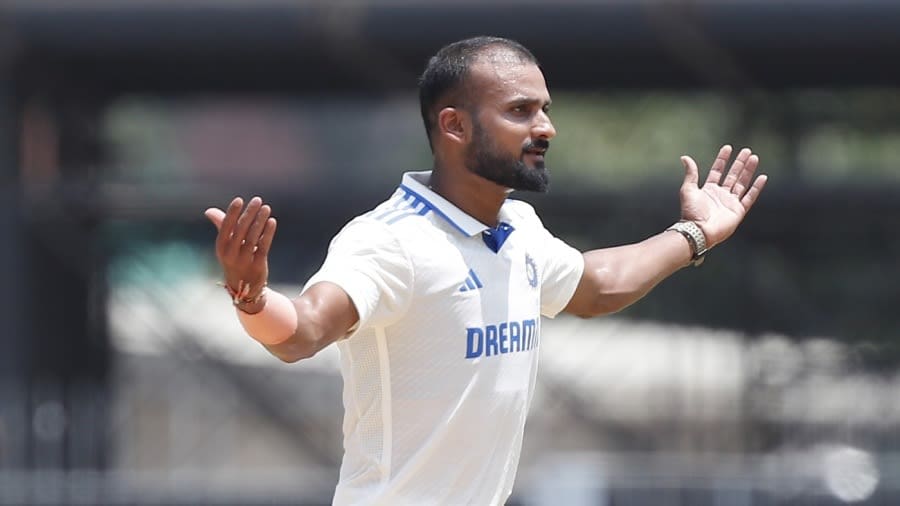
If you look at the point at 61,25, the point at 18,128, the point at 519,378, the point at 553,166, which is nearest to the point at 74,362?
the point at 18,128

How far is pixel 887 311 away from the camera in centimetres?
1338

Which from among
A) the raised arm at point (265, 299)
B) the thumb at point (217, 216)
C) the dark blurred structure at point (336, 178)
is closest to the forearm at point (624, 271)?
the raised arm at point (265, 299)

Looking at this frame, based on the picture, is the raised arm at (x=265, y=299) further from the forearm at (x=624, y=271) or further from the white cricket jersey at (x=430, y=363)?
the forearm at (x=624, y=271)

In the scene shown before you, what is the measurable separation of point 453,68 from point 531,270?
1.77 feet

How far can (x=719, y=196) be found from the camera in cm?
488

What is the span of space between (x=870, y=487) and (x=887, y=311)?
4.25 meters

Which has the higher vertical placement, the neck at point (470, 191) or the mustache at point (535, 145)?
the mustache at point (535, 145)

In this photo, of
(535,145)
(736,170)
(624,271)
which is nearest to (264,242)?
(535,145)

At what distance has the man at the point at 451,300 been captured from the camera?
4.06 m

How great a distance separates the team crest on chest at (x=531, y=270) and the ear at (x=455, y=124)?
0.35 meters

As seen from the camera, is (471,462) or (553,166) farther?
(553,166)

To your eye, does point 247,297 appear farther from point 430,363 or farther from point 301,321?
point 430,363

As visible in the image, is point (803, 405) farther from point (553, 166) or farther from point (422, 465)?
point (422, 465)

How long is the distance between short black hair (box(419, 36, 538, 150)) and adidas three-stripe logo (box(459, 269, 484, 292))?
1.28ft
